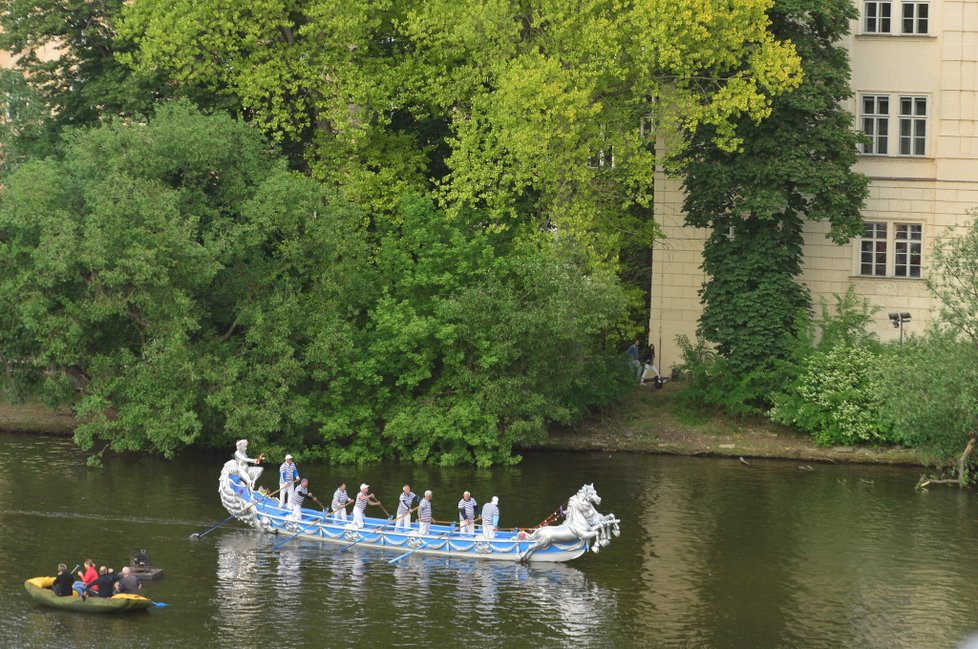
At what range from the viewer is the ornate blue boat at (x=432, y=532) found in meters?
43.2

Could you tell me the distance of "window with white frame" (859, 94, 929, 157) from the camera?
64.9 meters

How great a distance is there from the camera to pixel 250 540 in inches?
1826

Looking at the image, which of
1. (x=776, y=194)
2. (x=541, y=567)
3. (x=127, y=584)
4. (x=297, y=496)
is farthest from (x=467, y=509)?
(x=776, y=194)

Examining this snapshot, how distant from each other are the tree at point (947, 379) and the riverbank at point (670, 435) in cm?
476

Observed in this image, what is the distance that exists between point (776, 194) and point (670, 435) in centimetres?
1018

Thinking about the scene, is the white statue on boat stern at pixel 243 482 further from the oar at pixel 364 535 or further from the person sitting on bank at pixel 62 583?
the person sitting on bank at pixel 62 583

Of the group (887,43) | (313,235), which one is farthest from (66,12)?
(887,43)

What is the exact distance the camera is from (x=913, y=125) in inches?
2562

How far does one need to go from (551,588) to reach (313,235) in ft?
68.1

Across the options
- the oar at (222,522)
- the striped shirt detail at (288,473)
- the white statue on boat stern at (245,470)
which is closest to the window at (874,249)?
the striped shirt detail at (288,473)

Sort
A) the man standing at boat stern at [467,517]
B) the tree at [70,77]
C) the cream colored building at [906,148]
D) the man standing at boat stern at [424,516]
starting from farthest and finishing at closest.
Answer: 1. the cream colored building at [906,148]
2. the tree at [70,77]
3. the man standing at boat stern at [424,516]
4. the man standing at boat stern at [467,517]

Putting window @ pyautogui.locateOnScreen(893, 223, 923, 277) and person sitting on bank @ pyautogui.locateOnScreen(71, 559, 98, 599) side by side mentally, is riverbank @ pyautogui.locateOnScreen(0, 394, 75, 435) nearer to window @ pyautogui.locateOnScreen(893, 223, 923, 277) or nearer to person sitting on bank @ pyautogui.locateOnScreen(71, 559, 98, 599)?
person sitting on bank @ pyautogui.locateOnScreen(71, 559, 98, 599)

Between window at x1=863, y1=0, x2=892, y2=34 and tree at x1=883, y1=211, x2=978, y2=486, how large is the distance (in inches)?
545

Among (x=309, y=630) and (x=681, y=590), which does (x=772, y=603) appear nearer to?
(x=681, y=590)
